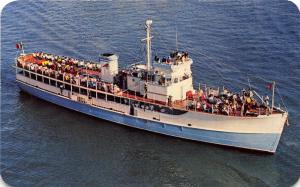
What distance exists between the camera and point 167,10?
56156 mm

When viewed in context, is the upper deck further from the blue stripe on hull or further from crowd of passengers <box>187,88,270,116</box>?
the blue stripe on hull

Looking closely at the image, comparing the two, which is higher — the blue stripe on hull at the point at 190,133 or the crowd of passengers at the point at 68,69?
the crowd of passengers at the point at 68,69

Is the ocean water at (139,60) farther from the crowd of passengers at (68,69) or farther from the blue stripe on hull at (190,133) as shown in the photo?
the crowd of passengers at (68,69)

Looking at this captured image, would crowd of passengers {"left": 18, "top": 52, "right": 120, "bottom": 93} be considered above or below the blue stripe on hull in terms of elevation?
above

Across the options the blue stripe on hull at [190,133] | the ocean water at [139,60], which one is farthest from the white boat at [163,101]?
the ocean water at [139,60]

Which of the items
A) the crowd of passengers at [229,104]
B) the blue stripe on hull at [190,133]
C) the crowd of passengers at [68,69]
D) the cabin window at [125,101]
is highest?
the crowd of passengers at [68,69]

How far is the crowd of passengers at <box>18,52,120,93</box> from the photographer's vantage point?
129 feet

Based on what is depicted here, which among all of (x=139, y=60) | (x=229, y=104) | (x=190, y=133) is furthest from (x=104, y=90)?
(x=229, y=104)

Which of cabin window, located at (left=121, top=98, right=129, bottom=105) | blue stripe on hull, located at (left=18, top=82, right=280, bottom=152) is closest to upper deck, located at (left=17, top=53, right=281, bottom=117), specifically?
cabin window, located at (left=121, top=98, right=129, bottom=105)

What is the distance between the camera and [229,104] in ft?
113

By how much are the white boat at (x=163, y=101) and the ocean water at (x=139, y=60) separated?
0.93 metres

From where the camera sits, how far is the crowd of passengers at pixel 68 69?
129 feet

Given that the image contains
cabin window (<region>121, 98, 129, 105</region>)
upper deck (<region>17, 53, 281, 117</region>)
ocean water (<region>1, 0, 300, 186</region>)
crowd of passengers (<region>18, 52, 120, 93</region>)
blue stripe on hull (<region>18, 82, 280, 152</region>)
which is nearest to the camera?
ocean water (<region>1, 0, 300, 186</region>)

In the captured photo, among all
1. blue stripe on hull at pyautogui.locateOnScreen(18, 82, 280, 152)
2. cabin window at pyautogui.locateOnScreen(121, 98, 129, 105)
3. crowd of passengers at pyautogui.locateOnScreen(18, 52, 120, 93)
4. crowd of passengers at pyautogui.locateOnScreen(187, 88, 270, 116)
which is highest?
crowd of passengers at pyautogui.locateOnScreen(18, 52, 120, 93)
